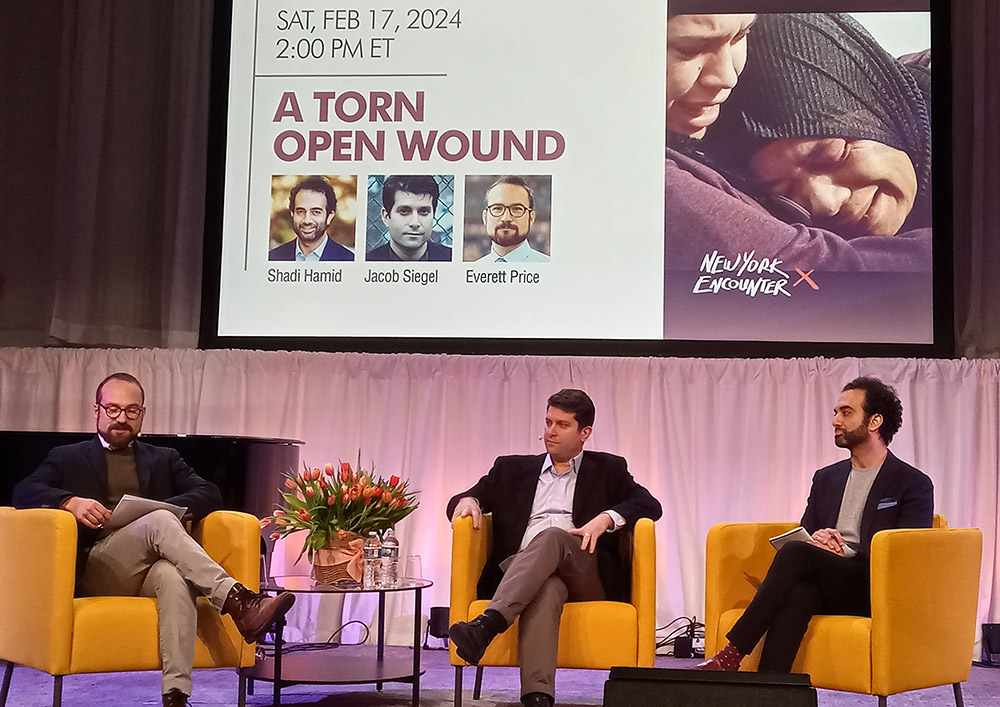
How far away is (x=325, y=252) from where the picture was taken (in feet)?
18.5

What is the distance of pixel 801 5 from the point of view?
5520mm

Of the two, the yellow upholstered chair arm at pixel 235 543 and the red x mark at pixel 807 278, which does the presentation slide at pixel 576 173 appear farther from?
the yellow upholstered chair arm at pixel 235 543

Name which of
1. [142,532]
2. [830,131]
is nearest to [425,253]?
[830,131]

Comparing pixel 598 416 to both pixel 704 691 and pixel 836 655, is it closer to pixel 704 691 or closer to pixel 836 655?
pixel 836 655

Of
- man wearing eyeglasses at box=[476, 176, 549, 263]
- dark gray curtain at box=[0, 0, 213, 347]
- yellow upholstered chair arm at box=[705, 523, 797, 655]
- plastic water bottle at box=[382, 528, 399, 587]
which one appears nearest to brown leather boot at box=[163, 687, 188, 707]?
plastic water bottle at box=[382, 528, 399, 587]

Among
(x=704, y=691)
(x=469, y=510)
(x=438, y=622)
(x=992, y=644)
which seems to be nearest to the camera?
(x=704, y=691)

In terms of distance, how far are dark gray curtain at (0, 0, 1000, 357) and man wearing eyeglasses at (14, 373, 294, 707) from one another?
1861 mm

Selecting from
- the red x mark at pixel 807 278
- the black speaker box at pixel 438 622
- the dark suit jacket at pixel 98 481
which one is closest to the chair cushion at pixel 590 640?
the dark suit jacket at pixel 98 481

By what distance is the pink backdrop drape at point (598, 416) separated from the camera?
5.26m

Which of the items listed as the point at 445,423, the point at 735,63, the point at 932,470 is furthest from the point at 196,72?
the point at 932,470

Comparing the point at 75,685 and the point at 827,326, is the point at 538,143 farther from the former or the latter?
the point at 75,685

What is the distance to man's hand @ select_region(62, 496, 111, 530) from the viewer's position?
3.50 m

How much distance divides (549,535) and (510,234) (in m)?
2.29

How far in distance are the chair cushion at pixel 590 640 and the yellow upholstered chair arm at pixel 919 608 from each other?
737mm
